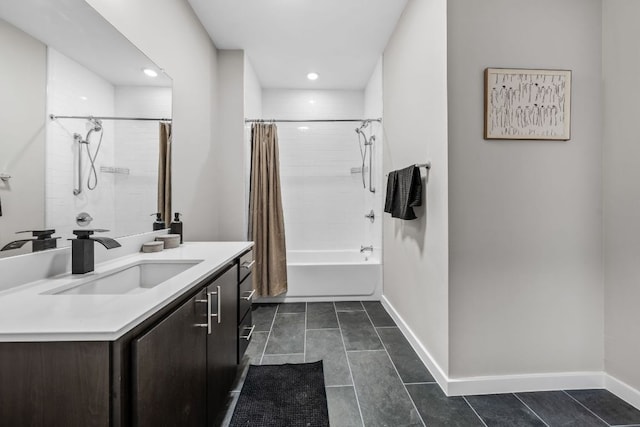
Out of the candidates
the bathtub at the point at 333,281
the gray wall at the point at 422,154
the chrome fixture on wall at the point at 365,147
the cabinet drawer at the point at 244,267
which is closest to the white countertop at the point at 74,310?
the cabinet drawer at the point at 244,267

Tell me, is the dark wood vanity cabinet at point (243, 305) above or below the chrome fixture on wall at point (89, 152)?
below

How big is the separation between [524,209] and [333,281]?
1.90m

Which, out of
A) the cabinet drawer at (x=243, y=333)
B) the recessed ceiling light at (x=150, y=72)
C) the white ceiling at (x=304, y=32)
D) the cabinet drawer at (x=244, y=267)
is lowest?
the cabinet drawer at (x=243, y=333)

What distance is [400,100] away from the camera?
2393mm

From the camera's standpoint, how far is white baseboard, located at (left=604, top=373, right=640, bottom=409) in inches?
58.9

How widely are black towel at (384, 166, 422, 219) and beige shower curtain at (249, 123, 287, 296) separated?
1279mm

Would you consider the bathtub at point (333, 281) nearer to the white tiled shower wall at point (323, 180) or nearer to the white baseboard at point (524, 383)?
the white tiled shower wall at point (323, 180)

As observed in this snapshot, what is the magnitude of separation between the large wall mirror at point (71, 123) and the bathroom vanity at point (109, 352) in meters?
0.30

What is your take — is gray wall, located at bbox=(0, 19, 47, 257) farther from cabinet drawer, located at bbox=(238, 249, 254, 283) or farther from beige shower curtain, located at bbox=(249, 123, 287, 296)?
beige shower curtain, located at bbox=(249, 123, 287, 296)

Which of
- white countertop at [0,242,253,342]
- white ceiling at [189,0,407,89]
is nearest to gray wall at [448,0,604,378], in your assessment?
white ceiling at [189,0,407,89]

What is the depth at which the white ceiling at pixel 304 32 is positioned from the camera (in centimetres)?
222

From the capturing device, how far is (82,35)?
49.6 inches

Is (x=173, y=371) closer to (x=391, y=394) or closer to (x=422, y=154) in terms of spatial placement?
(x=391, y=394)

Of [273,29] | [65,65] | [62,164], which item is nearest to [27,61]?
[65,65]
